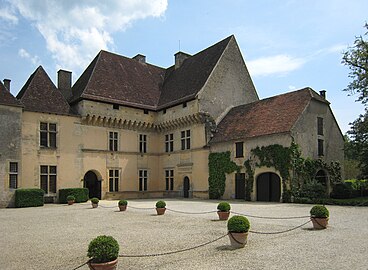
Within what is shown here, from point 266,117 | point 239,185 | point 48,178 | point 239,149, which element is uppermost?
point 266,117

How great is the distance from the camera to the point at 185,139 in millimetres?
31359

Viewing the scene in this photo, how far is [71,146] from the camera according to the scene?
28281 mm

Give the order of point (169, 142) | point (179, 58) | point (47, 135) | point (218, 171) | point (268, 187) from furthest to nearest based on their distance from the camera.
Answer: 1. point (179, 58)
2. point (169, 142)
3. point (218, 171)
4. point (47, 135)
5. point (268, 187)

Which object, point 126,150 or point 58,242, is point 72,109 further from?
point 58,242

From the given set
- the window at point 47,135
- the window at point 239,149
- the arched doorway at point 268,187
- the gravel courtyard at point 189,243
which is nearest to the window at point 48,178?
the window at point 47,135

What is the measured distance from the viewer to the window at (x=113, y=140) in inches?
1214

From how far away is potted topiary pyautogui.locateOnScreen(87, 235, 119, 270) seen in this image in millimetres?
6621

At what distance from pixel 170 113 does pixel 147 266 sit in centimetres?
2507

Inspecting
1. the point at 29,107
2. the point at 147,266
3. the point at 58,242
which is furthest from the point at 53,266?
the point at 29,107

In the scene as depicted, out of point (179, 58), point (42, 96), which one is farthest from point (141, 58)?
point (42, 96)

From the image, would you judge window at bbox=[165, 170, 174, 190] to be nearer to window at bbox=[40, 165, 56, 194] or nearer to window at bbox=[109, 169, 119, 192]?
window at bbox=[109, 169, 119, 192]

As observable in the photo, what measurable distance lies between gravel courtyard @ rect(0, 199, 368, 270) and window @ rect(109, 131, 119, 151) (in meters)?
15.8

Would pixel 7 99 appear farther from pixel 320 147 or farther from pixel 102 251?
pixel 320 147

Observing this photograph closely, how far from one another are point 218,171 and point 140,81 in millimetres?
13213
